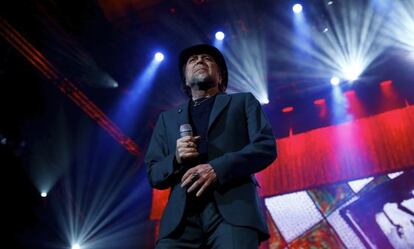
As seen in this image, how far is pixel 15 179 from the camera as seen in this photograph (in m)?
5.34

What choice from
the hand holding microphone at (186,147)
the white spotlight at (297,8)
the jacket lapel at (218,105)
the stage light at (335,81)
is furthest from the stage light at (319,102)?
the hand holding microphone at (186,147)

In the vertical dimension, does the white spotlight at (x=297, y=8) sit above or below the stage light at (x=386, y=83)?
above

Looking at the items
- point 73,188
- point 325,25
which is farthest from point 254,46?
point 73,188

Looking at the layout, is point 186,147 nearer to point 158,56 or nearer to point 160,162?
point 160,162

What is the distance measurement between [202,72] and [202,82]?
0.05 metres

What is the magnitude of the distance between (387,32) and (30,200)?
569 centimetres

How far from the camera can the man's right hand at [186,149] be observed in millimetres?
1218

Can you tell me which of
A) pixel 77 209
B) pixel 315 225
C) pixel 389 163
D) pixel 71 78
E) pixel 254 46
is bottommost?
pixel 315 225

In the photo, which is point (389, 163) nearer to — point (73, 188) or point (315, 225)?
point (315, 225)

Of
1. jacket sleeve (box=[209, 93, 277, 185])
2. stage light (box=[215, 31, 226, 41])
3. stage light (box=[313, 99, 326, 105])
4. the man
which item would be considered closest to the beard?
the man

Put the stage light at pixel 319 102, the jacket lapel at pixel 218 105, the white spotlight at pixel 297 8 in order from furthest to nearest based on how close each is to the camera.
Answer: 1. the stage light at pixel 319 102
2. the white spotlight at pixel 297 8
3. the jacket lapel at pixel 218 105

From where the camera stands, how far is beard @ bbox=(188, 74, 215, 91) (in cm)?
166

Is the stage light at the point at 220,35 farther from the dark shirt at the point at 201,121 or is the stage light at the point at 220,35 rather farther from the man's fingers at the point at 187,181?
the man's fingers at the point at 187,181

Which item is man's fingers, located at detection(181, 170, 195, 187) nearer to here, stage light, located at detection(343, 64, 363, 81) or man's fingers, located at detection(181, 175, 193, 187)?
man's fingers, located at detection(181, 175, 193, 187)
